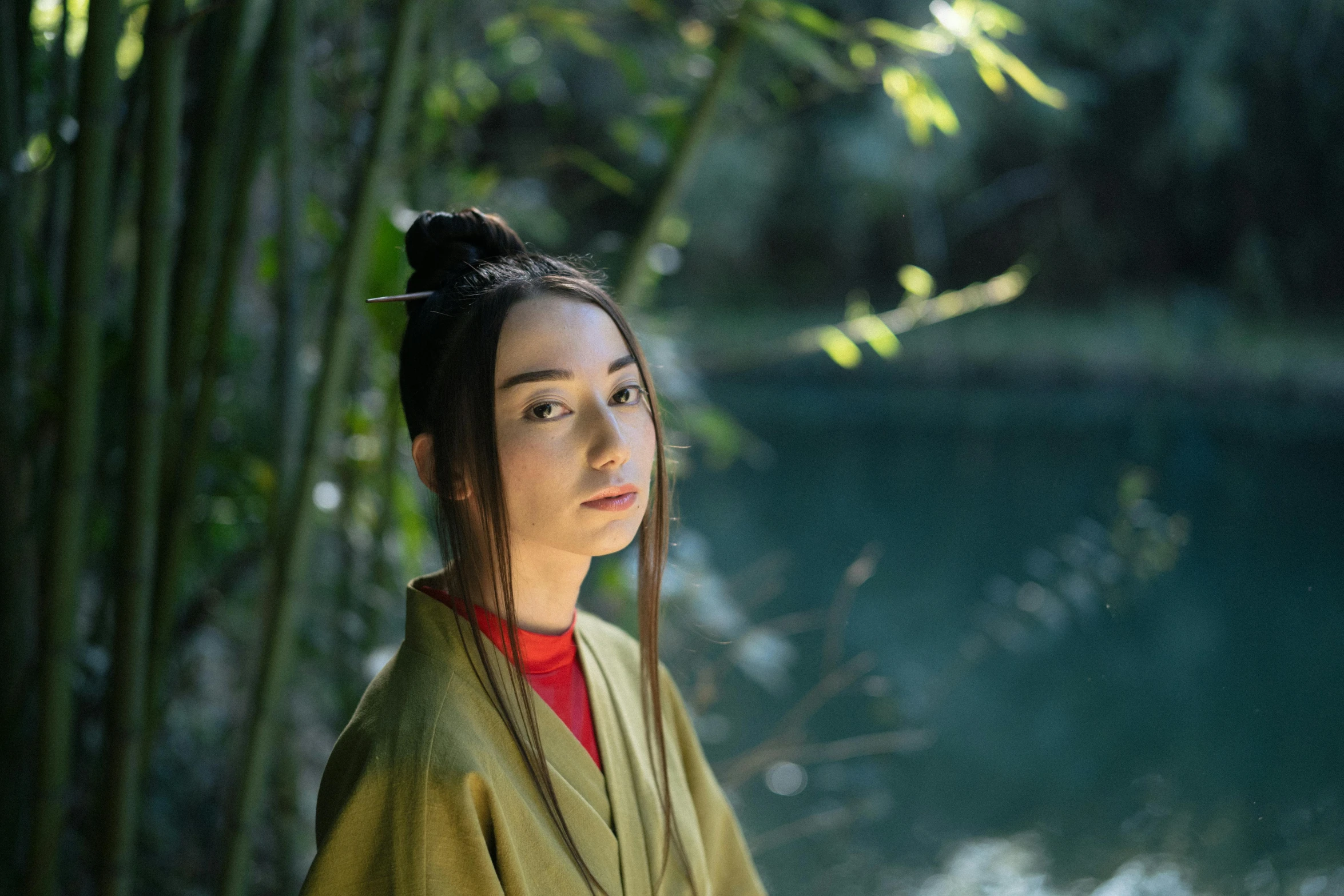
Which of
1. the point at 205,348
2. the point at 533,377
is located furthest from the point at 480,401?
the point at 205,348

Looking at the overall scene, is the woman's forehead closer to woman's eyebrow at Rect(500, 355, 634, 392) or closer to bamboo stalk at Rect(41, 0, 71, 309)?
woman's eyebrow at Rect(500, 355, 634, 392)

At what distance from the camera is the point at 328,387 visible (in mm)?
706

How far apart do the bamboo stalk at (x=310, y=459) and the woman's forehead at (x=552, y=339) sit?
197 mm

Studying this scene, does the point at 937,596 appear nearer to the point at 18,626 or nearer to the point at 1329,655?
the point at 1329,655

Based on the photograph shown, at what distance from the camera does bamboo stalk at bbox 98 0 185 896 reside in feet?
2.18

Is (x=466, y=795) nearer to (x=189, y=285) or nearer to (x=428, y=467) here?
(x=428, y=467)

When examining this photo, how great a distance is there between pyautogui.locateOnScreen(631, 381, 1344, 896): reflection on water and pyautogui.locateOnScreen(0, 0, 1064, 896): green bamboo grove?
44cm

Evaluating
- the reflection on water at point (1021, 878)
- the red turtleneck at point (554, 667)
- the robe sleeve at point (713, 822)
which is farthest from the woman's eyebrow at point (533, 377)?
the reflection on water at point (1021, 878)

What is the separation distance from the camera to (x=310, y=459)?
707 millimetres

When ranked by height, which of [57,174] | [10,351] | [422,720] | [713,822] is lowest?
[713,822]

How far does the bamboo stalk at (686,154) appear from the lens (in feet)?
3.01

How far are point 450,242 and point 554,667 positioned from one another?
0.80ft

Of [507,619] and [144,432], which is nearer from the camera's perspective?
[507,619]

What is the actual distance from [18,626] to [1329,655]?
1.16 meters
